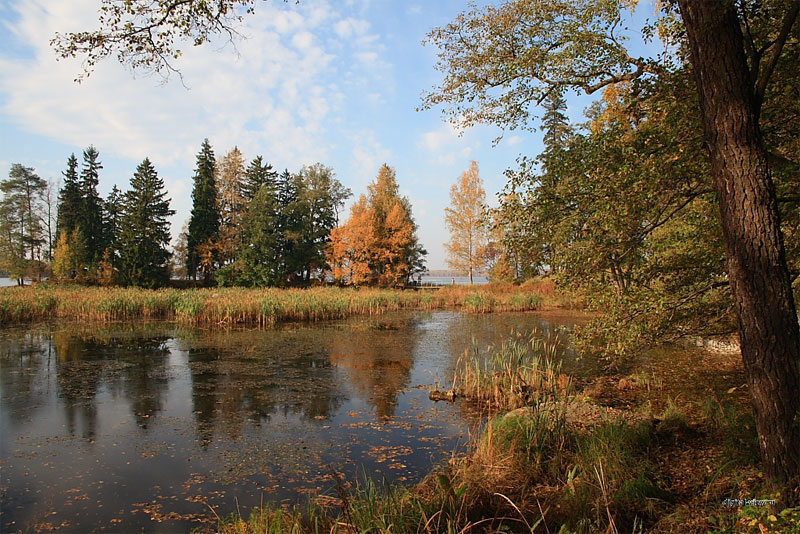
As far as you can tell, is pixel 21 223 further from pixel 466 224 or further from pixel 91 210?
pixel 466 224

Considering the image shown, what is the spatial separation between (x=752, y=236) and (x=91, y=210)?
1656 inches

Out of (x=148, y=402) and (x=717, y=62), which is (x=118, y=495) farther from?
(x=717, y=62)

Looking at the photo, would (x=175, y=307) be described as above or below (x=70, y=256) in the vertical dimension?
below

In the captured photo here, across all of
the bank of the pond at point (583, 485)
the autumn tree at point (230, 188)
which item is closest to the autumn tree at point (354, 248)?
the autumn tree at point (230, 188)

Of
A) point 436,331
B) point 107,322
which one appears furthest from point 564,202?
point 107,322

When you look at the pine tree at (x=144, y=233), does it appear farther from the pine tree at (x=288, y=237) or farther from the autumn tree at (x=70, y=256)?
the pine tree at (x=288, y=237)

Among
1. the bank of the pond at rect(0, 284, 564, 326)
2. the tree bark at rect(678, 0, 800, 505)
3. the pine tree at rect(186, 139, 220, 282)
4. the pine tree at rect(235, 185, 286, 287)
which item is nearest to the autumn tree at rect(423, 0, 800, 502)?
the tree bark at rect(678, 0, 800, 505)

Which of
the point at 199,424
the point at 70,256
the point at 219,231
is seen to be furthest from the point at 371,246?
the point at 199,424

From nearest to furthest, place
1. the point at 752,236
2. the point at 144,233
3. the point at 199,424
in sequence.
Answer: the point at 752,236 → the point at 199,424 → the point at 144,233

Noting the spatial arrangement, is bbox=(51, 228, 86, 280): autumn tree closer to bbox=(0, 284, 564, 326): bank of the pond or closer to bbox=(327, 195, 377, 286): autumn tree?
bbox=(0, 284, 564, 326): bank of the pond

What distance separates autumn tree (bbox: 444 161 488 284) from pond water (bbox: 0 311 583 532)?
20392 mm

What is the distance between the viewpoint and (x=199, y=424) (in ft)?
21.2

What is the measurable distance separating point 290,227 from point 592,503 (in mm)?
32264

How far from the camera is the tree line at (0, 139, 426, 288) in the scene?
103 feet
